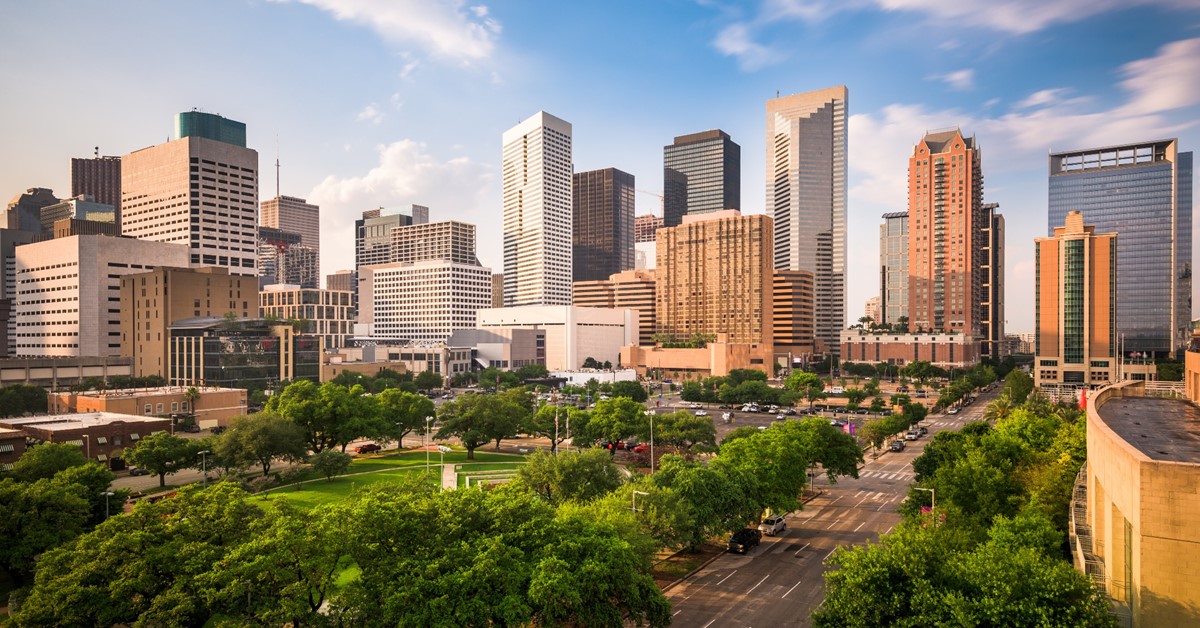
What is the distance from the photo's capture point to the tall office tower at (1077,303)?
511 feet

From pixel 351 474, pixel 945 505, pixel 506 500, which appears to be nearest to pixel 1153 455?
pixel 945 505

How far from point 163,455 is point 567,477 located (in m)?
43.2

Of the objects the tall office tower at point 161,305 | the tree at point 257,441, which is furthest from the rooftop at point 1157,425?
the tall office tower at point 161,305

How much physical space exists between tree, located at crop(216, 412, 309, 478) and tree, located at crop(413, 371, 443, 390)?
303ft

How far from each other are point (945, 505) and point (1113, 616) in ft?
76.5

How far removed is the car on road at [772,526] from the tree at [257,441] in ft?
155

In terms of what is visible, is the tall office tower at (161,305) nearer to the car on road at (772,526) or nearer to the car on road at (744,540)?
the car on road at (772,526)

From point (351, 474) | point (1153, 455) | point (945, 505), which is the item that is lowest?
point (351, 474)

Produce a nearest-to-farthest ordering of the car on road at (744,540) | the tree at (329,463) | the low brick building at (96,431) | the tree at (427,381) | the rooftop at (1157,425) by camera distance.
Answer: the rooftop at (1157,425) → the car on road at (744,540) → the tree at (329,463) → the low brick building at (96,431) → the tree at (427,381)

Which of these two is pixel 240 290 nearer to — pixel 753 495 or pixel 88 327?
pixel 88 327

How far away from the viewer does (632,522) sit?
39.3 metres

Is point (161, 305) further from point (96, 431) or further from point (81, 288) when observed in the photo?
point (96, 431)

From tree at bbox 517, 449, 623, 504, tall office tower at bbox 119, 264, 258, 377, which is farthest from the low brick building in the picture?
tall office tower at bbox 119, 264, 258, 377

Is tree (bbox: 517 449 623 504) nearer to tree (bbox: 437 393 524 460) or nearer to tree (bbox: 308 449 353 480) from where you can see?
tree (bbox: 308 449 353 480)
